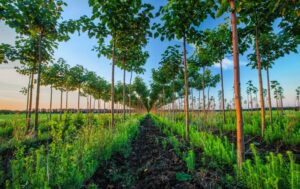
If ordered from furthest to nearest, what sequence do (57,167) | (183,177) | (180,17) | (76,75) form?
(76,75), (180,17), (183,177), (57,167)

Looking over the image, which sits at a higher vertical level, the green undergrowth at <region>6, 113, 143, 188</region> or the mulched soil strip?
the green undergrowth at <region>6, 113, 143, 188</region>

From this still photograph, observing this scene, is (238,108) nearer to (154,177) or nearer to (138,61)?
(154,177)

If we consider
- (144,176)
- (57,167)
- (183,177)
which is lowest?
(144,176)

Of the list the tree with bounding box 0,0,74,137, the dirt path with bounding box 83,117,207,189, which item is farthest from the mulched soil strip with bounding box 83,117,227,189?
the tree with bounding box 0,0,74,137

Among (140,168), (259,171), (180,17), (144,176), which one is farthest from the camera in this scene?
(180,17)

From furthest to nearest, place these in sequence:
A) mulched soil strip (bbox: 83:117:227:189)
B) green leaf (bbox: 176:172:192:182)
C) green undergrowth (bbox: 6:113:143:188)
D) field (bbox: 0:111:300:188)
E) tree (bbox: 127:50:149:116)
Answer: tree (bbox: 127:50:149:116) → green leaf (bbox: 176:172:192:182) → mulched soil strip (bbox: 83:117:227:189) → green undergrowth (bbox: 6:113:143:188) → field (bbox: 0:111:300:188)

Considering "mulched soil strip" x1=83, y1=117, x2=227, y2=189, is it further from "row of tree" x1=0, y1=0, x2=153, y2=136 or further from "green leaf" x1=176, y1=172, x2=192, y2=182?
"row of tree" x1=0, y1=0, x2=153, y2=136

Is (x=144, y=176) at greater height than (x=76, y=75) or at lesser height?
lesser

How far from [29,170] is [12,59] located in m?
7.85

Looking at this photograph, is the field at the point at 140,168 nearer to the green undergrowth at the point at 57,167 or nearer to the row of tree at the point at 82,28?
the green undergrowth at the point at 57,167

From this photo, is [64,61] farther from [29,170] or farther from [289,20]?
[289,20]

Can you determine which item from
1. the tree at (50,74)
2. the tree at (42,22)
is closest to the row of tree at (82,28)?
the tree at (42,22)

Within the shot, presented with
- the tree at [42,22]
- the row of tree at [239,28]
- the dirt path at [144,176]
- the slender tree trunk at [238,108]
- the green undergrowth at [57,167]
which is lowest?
the dirt path at [144,176]

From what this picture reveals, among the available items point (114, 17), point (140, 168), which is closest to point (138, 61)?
point (114, 17)
